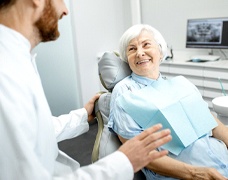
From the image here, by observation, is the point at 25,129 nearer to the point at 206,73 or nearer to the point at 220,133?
A: the point at 220,133

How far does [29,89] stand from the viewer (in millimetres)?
858

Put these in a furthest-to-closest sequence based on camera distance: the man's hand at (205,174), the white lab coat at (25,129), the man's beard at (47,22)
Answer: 1. the man's hand at (205,174)
2. the man's beard at (47,22)
3. the white lab coat at (25,129)

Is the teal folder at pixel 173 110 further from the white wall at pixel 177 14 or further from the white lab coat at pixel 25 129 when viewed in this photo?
the white wall at pixel 177 14

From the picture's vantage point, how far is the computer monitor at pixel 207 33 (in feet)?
10.3

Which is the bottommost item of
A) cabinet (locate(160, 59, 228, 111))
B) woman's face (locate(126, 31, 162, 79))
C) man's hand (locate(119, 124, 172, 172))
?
cabinet (locate(160, 59, 228, 111))

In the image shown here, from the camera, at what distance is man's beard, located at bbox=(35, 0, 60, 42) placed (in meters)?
0.93

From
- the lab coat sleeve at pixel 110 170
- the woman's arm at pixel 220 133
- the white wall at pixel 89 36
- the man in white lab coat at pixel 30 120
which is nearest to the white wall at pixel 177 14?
the white wall at pixel 89 36

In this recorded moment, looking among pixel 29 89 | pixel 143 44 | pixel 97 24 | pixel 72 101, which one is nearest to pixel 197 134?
pixel 143 44

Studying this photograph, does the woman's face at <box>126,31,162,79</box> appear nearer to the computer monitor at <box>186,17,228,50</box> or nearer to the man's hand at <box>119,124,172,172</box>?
the man's hand at <box>119,124,172,172</box>

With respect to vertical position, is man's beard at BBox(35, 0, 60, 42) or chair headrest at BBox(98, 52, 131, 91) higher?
man's beard at BBox(35, 0, 60, 42)

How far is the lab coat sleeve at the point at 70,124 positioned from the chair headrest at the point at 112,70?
9.8 inches

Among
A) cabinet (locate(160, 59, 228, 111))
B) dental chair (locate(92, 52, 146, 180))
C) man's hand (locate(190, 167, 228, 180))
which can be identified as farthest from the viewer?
cabinet (locate(160, 59, 228, 111))

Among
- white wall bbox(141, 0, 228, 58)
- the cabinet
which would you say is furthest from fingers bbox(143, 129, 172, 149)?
white wall bbox(141, 0, 228, 58)

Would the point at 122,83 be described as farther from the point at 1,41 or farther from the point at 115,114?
the point at 1,41
